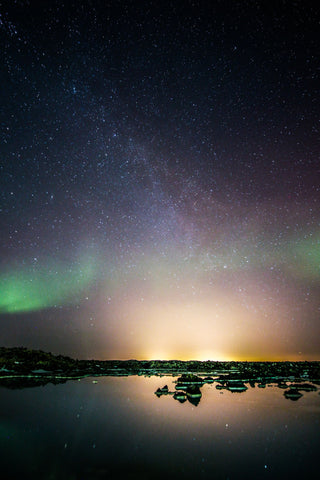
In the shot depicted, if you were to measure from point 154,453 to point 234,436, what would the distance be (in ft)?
8.94

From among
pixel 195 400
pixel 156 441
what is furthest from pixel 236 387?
pixel 156 441

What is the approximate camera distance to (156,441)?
273 inches

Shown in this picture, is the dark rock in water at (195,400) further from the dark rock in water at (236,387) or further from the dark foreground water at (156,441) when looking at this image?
the dark rock in water at (236,387)

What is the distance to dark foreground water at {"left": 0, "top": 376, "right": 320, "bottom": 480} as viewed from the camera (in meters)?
5.09

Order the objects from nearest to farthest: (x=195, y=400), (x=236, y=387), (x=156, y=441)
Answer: (x=156, y=441)
(x=195, y=400)
(x=236, y=387)

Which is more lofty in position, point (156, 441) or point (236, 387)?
point (236, 387)

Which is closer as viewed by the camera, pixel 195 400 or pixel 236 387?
pixel 195 400

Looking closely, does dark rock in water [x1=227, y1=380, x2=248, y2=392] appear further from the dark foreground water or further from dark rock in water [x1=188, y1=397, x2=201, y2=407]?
the dark foreground water

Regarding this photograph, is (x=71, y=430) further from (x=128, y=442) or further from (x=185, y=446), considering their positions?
(x=185, y=446)

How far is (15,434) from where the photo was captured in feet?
23.4

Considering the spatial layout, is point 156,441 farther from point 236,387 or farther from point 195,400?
point 236,387

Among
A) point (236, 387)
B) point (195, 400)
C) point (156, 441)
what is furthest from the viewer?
point (236, 387)

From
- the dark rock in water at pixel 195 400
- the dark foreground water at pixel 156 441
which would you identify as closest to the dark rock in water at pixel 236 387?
the dark rock in water at pixel 195 400

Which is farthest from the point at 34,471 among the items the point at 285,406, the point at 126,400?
the point at 285,406
